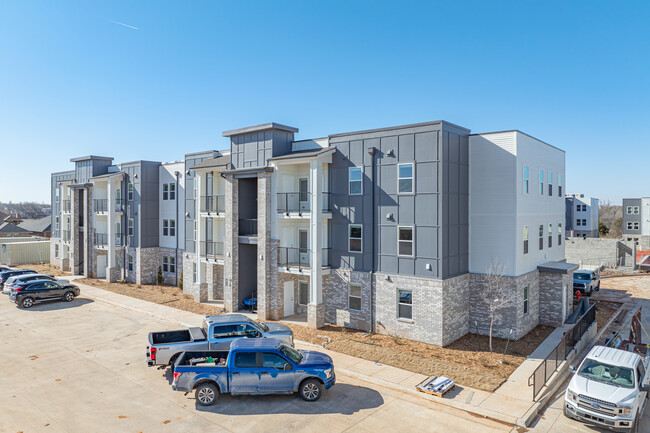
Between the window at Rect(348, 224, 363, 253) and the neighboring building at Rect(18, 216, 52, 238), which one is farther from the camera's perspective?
the neighboring building at Rect(18, 216, 52, 238)

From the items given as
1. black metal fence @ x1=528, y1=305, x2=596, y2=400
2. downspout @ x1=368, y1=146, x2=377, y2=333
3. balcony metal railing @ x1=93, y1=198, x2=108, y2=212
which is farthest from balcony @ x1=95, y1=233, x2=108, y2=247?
black metal fence @ x1=528, y1=305, x2=596, y2=400

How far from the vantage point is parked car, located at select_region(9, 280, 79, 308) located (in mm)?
24734

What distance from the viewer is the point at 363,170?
64.7ft

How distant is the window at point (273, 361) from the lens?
1202 centimetres

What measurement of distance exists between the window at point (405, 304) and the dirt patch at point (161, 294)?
10.9 meters

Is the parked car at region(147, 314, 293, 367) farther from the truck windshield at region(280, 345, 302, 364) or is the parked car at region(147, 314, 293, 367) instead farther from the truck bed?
the truck windshield at region(280, 345, 302, 364)

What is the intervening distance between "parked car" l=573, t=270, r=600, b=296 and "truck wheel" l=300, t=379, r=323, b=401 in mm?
23653

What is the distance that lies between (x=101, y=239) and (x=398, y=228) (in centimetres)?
2775

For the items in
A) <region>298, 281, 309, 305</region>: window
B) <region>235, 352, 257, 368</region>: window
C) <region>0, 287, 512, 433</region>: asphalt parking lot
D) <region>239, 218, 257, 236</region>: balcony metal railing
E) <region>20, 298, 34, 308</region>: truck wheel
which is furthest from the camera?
<region>20, 298, 34, 308</region>: truck wheel

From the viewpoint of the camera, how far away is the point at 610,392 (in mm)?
11031

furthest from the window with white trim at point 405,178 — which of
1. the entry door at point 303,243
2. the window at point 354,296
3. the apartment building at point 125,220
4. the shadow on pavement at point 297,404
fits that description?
the apartment building at point 125,220

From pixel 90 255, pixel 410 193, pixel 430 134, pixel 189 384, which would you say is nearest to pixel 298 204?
pixel 410 193

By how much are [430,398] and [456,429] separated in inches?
63.8

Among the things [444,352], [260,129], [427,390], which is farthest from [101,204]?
[427,390]
